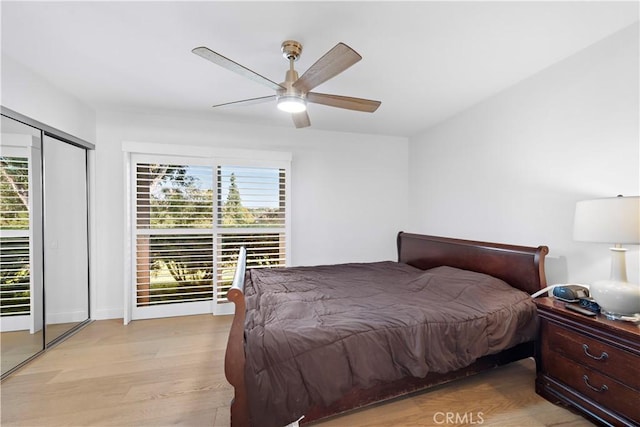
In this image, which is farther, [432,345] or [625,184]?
[625,184]

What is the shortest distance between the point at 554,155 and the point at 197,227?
3.84m

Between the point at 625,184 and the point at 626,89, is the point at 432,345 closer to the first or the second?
the point at 625,184

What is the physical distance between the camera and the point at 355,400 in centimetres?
165

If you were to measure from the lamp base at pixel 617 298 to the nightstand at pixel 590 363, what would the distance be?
0.07 metres

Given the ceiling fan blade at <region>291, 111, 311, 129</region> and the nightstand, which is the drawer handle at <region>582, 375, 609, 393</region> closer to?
the nightstand

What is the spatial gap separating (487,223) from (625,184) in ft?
3.80

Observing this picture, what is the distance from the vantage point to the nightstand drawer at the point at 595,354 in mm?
1449

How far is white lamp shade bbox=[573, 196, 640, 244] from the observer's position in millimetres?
1526

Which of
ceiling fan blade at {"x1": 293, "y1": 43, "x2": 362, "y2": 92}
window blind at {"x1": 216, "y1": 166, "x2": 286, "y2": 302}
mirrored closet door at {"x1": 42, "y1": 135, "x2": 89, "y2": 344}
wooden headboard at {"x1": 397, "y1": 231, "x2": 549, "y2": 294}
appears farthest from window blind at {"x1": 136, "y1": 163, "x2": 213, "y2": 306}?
wooden headboard at {"x1": 397, "y1": 231, "x2": 549, "y2": 294}

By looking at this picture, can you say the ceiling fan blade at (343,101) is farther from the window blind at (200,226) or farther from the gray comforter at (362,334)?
the window blind at (200,226)

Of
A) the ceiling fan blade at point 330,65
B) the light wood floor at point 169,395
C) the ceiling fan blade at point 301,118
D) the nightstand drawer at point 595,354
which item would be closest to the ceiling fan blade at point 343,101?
the ceiling fan blade at point 330,65

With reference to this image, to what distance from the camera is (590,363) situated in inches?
64.2

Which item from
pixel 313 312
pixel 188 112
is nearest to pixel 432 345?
pixel 313 312

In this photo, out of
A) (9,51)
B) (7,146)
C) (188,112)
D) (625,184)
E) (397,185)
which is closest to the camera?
(625,184)
